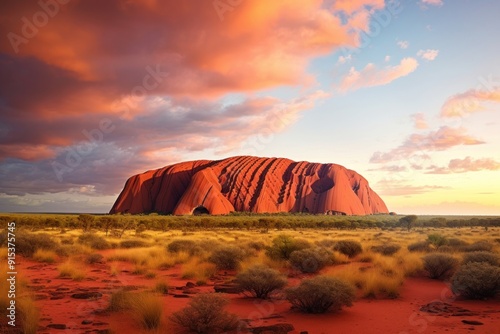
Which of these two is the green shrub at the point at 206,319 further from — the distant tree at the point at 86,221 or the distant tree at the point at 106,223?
the distant tree at the point at 86,221

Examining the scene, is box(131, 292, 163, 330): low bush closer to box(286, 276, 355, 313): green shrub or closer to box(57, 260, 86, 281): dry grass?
box(286, 276, 355, 313): green shrub

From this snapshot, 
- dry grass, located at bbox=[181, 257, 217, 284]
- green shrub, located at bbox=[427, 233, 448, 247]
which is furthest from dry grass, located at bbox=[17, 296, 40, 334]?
green shrub, located at bbox=[427, 233, 448, 247]

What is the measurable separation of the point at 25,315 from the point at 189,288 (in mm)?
5347

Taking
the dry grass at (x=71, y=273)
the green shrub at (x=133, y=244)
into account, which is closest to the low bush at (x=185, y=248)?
the green shrub at (x=133, y=244)

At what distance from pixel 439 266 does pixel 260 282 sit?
7.60 m

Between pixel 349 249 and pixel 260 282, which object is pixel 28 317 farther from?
pixel 349 249

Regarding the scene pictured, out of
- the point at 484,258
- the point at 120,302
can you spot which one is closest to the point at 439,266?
the point at 484,258

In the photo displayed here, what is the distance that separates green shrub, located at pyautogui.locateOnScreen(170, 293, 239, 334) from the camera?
284 inches

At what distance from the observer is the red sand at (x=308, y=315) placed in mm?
7738

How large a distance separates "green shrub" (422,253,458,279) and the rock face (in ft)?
293

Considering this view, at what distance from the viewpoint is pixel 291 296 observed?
9.27 meters

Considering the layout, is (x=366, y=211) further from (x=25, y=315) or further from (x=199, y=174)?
(x=25, y=315)


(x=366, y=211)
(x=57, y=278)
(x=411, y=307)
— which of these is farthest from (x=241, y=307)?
(x=366, y=211)

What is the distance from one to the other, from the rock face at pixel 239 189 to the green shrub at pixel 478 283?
92.6m
